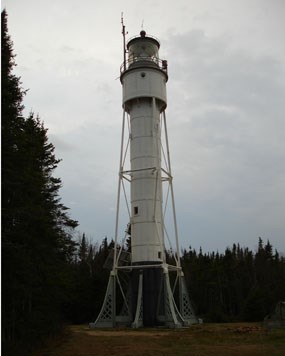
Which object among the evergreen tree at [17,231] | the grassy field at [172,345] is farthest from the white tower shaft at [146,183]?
the evergreen tree at [17,231]

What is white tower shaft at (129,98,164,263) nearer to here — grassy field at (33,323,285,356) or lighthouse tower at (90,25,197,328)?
lighthouse tower at (90,25,197,328)

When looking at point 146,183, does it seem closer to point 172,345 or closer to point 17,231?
point 172,345

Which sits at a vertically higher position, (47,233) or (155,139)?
(155,139)

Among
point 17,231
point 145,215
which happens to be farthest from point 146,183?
point 17,231

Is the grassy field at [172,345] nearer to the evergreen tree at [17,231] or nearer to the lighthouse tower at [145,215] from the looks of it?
the evergreen tree at [17,231]

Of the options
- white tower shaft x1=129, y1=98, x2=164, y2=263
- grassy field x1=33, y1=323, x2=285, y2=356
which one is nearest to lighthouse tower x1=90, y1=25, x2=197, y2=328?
white tower shaft x1=129, y1=98, x2=164, y2=263

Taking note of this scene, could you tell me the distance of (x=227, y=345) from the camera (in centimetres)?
1844

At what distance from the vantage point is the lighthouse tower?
97.3ft

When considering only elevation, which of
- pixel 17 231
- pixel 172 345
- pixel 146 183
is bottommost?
pixel 172 345

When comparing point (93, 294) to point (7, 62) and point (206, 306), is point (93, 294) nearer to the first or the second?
point (206, 306)

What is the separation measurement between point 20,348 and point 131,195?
18.2m

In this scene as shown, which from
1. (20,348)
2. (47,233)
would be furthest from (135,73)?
(20,348)

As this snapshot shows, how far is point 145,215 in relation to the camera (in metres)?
31.1

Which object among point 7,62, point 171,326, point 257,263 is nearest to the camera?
point 7,62
